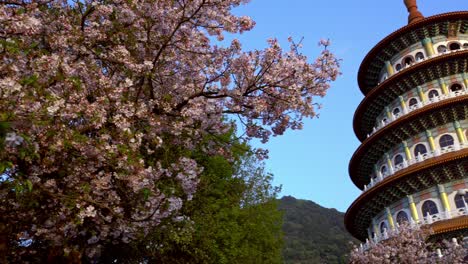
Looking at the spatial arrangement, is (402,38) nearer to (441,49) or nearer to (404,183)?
(441,49)

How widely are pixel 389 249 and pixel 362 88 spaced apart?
21.5 meters

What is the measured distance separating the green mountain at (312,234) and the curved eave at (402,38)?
90.8 feet

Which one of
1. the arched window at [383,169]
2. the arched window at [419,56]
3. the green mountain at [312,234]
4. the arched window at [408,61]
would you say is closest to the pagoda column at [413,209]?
the arched window at [383,169]

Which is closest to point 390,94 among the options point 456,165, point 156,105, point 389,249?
point 456,165

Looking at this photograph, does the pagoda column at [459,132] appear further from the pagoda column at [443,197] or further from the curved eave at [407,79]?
the curved eave at [407,79]

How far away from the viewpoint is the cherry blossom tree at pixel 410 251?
791 inches

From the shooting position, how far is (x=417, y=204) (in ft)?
91.4

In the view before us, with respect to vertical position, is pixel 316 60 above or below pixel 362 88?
below

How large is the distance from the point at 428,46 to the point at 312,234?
65.6 meters

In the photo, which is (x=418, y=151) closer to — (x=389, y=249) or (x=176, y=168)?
(x=389, y=249)

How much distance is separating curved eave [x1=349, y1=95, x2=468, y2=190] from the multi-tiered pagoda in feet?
0.21

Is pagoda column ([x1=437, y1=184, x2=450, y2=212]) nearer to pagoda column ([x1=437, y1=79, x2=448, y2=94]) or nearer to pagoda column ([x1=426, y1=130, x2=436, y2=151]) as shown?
pagoda column ([x1=426, y1=130, x2=436, y2=151])

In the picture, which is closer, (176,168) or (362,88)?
(176,168)

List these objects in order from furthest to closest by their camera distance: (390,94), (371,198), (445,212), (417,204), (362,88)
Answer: (362,88) < (390,94) < (371,198) < (417,204) < (445,212)
